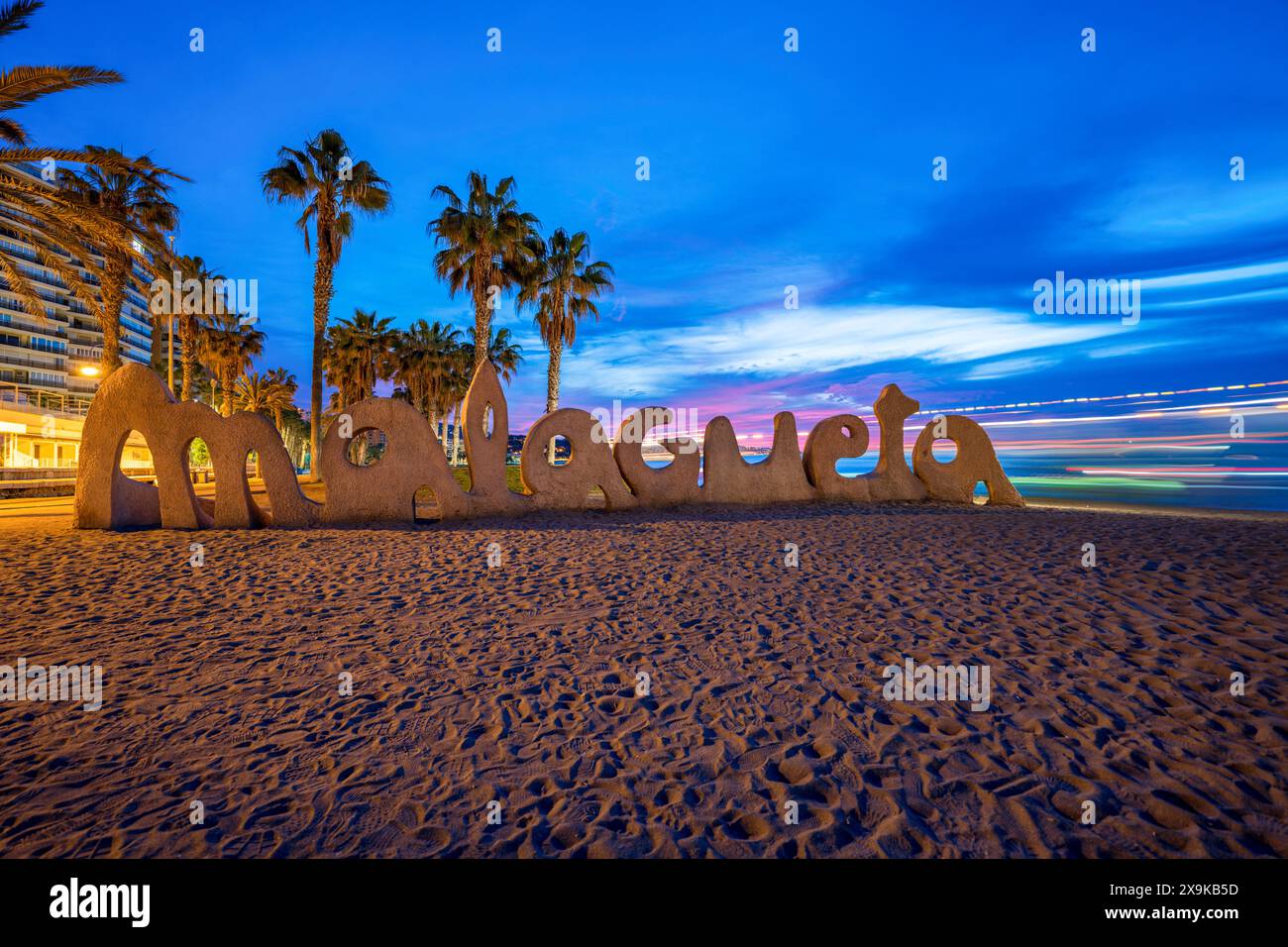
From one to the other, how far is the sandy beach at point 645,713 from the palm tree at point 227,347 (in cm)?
3506

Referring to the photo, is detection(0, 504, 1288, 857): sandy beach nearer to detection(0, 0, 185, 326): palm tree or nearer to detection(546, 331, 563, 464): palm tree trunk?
detection(0, 0, 185, 326): palm tree

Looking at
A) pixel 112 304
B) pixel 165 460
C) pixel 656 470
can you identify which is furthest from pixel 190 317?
pixel 656 470

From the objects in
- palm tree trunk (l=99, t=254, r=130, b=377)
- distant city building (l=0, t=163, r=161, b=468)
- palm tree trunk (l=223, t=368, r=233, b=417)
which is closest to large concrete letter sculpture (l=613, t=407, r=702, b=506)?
palm tree trunk (l=99, t=254, r=130, b=377)

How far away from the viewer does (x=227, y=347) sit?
119 feet

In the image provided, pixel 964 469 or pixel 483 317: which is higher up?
pixel 483 317

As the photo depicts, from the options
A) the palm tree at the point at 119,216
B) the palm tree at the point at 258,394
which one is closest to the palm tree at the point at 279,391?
the palm tree at the point at 258,394

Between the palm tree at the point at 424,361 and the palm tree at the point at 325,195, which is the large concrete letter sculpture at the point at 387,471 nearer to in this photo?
the palm tree at the point at 325,195

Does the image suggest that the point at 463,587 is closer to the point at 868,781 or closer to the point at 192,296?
Answer: the point at 868,781

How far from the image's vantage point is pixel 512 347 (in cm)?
4216

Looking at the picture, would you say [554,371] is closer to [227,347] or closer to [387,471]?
[387,471]

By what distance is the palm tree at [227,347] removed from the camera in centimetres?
3531

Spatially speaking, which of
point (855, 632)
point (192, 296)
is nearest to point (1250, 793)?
point (855, 632)

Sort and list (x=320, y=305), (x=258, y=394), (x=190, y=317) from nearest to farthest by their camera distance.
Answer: (x=320, y=305)
(x=190, y=317)
(x=258, y=394)

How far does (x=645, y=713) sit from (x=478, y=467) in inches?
377
